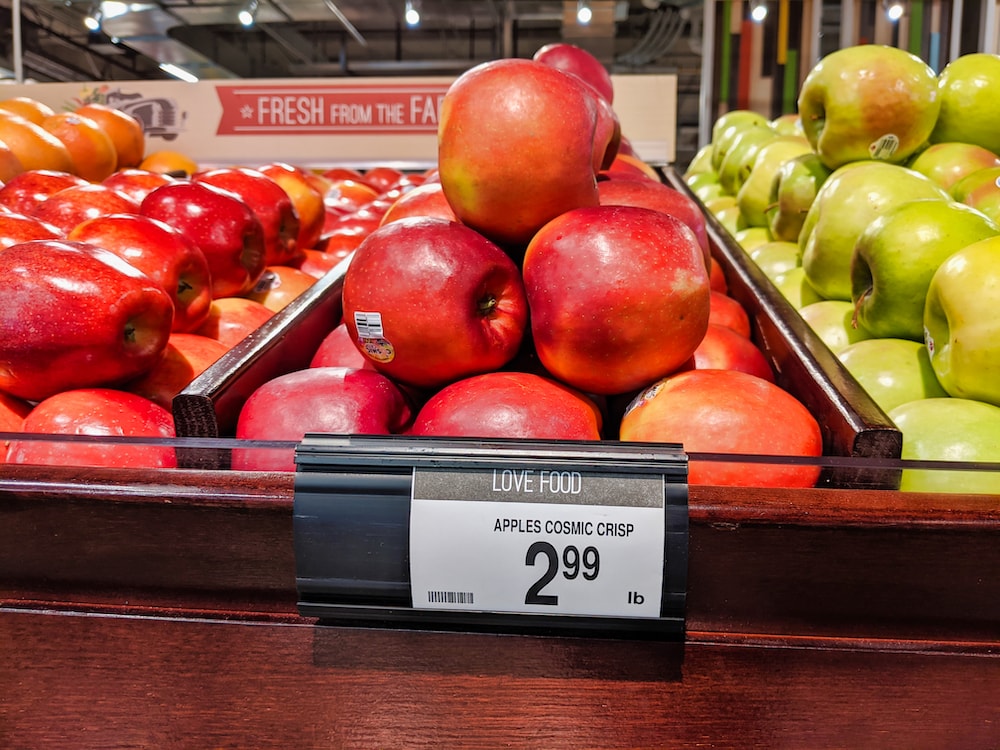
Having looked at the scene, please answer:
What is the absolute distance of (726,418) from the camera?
0.66 m

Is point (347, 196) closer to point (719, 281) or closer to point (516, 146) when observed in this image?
point (719, 281)

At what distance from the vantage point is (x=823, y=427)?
683 mm

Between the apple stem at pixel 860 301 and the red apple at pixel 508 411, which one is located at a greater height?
the apple stem at pixel 860 301

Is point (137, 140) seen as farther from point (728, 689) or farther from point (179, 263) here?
point (728, 689)

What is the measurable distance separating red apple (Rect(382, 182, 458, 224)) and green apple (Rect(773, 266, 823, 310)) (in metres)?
0.61

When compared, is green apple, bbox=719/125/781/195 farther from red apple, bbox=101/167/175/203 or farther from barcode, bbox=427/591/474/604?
barcode, bbox=427/591/474/604

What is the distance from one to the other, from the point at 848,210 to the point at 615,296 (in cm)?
68

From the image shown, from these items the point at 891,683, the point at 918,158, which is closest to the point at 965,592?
the point at 891,683

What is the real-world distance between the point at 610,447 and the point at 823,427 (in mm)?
272

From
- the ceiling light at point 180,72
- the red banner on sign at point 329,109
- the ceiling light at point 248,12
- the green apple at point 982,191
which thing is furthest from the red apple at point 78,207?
the ceiling light at point 180,72

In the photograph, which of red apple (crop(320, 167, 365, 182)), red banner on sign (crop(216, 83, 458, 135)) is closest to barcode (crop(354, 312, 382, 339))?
red apple (crop(320, 167, 365, 182))

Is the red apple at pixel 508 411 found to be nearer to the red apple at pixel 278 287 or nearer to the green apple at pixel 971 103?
the red apple at pixel 278 287

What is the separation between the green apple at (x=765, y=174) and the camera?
65.3 inches

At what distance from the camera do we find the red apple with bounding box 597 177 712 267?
0.93 metres
